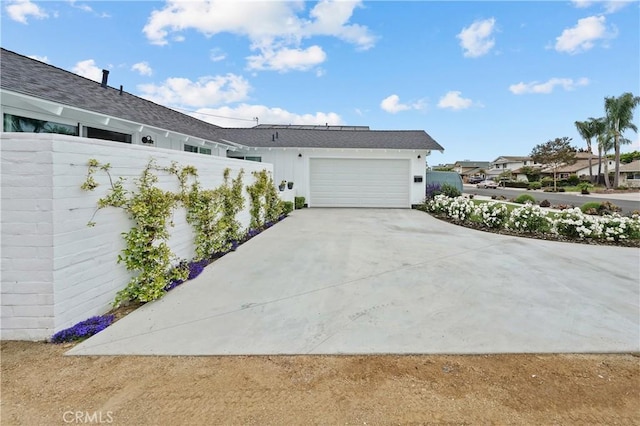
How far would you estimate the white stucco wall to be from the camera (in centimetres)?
1440

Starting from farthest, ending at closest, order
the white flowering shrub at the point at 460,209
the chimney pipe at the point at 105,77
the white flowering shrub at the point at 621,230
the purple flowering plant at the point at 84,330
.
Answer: the white flowering shrub at the point at 460,209, the chimney pipe at the point at 105,77, the white flowering shrub at the point at 621,230, the purple flowering plant at the point at 84,330

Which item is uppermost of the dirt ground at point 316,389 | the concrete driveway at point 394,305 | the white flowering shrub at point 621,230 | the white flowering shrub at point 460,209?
the white flowering shrub at point 460,209

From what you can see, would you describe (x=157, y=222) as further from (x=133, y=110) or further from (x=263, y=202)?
(x=133, y=110)

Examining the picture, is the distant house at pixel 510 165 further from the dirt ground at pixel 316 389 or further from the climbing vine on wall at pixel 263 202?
the dirt ground at pixel 316 389

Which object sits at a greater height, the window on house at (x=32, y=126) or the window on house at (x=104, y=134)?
the window on house at (x=104, y=134)

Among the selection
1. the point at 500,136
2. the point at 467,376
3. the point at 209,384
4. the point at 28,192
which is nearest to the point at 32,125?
the point at 28,192

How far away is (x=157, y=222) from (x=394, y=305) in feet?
10.4

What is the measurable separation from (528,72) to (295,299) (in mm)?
16502

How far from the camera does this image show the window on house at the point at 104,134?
7.06m

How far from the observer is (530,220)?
27.0 feet

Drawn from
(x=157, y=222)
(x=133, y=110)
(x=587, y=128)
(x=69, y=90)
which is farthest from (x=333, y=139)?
(x=587, y=128)

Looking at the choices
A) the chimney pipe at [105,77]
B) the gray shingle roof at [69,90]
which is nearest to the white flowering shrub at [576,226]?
the gray shingle roof at [69,90]

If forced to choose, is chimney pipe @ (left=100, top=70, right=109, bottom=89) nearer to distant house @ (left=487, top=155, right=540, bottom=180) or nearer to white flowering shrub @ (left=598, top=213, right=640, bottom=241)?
white flowering shrub @ (left=598, top=213, right=640, bottom=241)

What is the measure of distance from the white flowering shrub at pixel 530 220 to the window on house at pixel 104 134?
1112 centimetres
